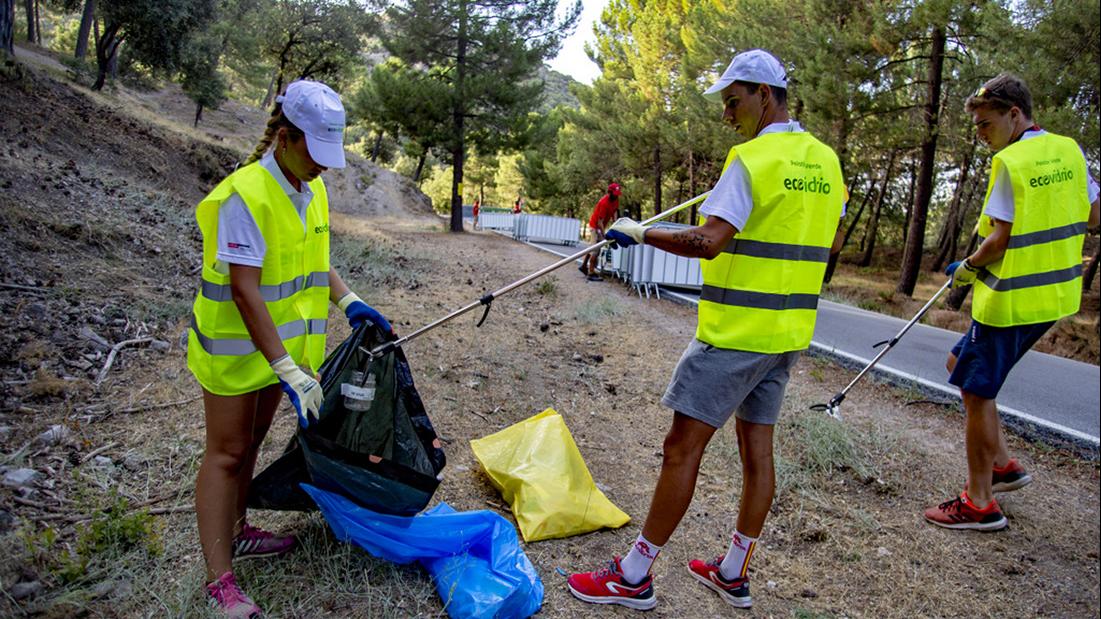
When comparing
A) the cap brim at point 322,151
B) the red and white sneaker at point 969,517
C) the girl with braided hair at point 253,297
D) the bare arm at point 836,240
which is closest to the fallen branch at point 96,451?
the girl with braided hair at point 253,297

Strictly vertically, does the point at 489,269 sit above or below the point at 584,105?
below

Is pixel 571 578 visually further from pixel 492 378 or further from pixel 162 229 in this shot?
pixel 162 229

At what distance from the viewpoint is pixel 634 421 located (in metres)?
4.62

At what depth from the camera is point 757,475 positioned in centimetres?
256

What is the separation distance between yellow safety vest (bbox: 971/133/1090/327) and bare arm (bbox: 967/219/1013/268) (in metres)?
0.02

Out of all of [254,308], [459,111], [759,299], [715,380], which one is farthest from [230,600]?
[459,111]

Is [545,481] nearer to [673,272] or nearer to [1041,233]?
[1041,233]

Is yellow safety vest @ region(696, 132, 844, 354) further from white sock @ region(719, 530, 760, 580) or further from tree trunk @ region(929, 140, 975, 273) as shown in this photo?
tree trunk @ region(929, 140, 975, 273)

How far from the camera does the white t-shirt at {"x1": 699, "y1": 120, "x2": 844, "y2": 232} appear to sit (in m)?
2.19

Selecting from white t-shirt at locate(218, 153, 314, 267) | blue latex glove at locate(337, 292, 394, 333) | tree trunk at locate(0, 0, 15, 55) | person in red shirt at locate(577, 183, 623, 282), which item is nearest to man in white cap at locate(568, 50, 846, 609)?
blue latex glove at locate(337, 292, 394, 333)

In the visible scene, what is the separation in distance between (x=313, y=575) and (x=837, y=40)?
16.0 meters

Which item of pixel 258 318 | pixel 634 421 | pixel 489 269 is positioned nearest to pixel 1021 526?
pixel 634 421

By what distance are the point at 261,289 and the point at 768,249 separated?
1649 mm

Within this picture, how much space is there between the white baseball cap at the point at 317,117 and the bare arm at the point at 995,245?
286cm
